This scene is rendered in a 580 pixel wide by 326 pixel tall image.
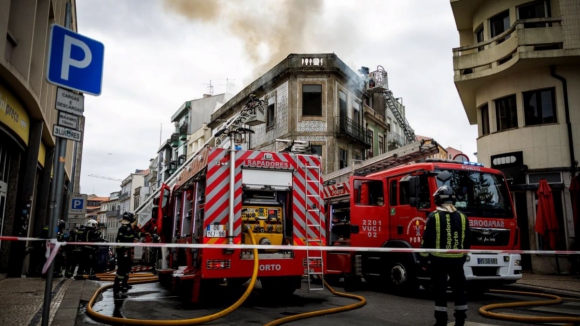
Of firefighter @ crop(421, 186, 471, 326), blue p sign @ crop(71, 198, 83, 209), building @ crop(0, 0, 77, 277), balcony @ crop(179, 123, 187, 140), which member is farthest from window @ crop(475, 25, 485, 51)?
balcony @ crop(179, 123, 187, 140)

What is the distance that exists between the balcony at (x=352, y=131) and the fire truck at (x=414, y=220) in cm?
1440

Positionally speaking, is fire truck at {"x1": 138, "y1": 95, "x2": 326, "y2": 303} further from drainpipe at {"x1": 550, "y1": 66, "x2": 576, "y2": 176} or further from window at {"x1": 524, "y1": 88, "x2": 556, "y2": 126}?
window at {"x1": 524, "y1": 88, "x2": 556, "y2": 126}

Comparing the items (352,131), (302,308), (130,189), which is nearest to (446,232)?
(302,308)

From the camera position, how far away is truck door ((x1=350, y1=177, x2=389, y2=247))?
9.96 m

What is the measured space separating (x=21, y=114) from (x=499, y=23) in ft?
54.5

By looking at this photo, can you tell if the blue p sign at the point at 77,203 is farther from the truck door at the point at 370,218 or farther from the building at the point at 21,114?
the truck door at the point at 370,218

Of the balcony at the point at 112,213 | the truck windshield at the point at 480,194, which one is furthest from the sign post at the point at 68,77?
the balcony at the point at 112,213

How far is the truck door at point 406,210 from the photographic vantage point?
28.8ft

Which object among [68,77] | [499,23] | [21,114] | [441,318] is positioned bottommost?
[441,318]

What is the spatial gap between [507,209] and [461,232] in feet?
12.1

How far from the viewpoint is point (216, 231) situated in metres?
7.52

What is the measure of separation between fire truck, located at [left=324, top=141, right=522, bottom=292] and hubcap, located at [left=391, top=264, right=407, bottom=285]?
0.06 feet

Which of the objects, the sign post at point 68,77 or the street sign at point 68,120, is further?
the street sign at point 68,120

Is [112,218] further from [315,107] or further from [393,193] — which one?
[393,193]
